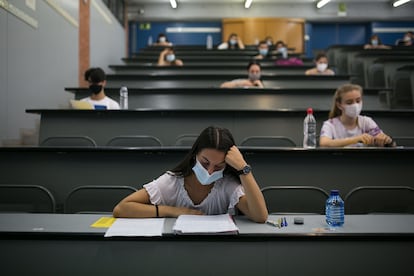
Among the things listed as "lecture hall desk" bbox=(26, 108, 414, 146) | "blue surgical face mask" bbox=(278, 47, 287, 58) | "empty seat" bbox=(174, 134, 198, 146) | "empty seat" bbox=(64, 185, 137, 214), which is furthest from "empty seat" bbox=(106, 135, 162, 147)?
"blue surgical face mask" bbox=(278, 47, 287, 58)

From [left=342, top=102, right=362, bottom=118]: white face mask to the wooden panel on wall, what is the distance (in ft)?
36.0

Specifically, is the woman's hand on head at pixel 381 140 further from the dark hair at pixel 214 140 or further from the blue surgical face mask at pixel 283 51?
the blue surgical face mask at pixel 283 51

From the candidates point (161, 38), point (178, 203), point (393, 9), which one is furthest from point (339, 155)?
point (393, 9)

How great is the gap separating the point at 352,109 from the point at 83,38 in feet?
19.2

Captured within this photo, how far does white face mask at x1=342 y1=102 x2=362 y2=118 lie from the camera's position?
333 cm

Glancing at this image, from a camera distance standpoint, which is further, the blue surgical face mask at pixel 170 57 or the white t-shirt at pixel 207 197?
the blue surgical face mask at pixel 170 57

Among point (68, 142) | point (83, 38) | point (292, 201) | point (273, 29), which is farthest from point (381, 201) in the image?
point (273, 29)

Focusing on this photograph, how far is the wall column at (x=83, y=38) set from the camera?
25.4 feet

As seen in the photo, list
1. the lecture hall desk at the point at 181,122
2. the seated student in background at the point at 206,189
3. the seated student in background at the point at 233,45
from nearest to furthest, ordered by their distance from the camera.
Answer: the seated student in background at the point at 206,189 < the lecture hall desk at the point at 181,122 < the seated student in background at the point at 233,45

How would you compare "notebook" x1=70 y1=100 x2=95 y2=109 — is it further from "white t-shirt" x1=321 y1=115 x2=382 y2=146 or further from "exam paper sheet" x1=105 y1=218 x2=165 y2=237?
"exam paper sheet" x1=105 y1=218 x2=165 y2=237

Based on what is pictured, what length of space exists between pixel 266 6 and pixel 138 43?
13.9 ft

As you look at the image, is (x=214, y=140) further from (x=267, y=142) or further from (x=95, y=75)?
(x=95, y=75)

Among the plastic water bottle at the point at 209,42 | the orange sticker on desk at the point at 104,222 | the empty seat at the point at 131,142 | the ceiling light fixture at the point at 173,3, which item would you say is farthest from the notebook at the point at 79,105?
the ceiling light fixture at the point at 173,3

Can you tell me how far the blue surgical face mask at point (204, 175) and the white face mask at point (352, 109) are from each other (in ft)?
5.66
